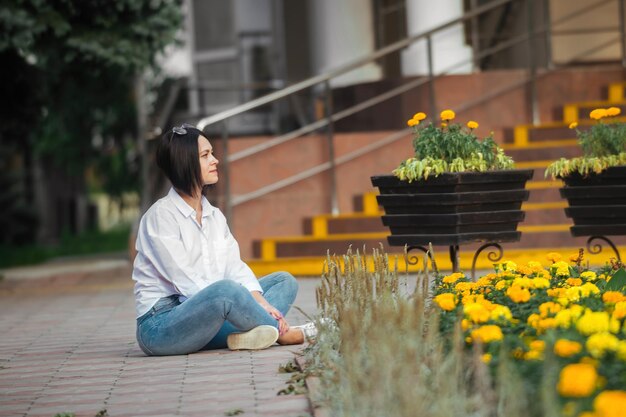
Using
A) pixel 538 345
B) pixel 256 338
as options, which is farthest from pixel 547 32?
pixel 538 345

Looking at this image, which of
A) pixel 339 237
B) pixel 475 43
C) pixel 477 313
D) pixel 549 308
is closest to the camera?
pixel 477 313

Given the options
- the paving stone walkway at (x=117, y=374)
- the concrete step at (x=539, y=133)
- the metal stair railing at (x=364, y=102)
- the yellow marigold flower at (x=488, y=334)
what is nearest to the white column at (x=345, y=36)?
the metal stair railing at (x=364, y=102)

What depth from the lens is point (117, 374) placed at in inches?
279

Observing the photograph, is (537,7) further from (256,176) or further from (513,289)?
(513,289)

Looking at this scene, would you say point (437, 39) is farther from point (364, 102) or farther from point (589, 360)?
point (589, 360)

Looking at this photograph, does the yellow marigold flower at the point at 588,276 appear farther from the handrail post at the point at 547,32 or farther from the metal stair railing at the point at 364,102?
the handrail post at the point at 547,32

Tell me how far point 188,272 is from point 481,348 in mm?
2606

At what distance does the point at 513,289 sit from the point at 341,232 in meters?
7.09

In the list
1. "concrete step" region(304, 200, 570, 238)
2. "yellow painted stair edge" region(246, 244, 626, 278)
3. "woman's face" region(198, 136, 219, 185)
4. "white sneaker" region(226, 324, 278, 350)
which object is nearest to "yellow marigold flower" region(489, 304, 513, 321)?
"white sneaker" region(226, 324, 278, 350)

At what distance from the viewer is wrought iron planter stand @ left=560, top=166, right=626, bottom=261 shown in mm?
9172

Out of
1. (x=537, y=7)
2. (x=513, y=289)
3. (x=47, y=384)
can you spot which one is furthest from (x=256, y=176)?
(x=513, y=289)

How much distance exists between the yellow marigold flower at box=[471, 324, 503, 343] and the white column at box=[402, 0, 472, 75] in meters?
9.48

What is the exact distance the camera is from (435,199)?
857 centimetres

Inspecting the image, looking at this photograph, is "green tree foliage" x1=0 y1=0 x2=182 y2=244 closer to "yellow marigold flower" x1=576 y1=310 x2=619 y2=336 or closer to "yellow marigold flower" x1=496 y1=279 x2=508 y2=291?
"yellow marigold flower" x1=496 y1=279 x2=508 y2=291
